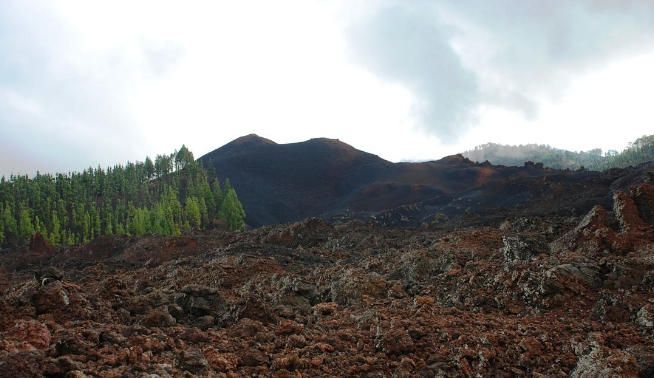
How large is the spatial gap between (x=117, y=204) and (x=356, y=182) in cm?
5617

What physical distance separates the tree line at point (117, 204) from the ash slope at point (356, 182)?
29.1 ft

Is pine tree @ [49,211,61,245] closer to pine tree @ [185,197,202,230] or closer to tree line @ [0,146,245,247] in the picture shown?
tree line @ [0,146,245,247]

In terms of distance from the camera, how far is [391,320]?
34.9ft

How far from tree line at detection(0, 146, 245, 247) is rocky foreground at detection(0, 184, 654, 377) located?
2711 inches

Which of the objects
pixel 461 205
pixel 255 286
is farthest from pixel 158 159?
pixel 255 286

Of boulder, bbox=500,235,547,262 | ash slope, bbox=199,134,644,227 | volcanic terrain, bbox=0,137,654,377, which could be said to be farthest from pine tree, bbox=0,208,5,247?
boulder, bbox=500,235,547,262

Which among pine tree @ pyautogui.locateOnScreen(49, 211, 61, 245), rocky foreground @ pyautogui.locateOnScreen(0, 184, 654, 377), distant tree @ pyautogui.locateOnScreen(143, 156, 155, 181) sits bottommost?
rocky foreground @ pyautogui.locateOnScreen(0, 184, 654, 377)

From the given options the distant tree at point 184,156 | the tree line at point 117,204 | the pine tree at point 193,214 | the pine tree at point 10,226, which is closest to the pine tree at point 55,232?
the tree line at point 117,204

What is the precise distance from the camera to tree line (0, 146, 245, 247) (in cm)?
8600

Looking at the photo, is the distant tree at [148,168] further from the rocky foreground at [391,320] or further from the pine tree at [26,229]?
the rocky foreground at [391,320]

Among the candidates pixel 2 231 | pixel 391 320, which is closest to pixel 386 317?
pixel 391 320

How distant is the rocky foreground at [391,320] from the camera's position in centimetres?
775

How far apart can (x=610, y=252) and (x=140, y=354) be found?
46.9 feet

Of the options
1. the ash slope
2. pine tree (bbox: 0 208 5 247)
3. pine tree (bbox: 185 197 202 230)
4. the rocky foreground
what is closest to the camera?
the rocky foreground
